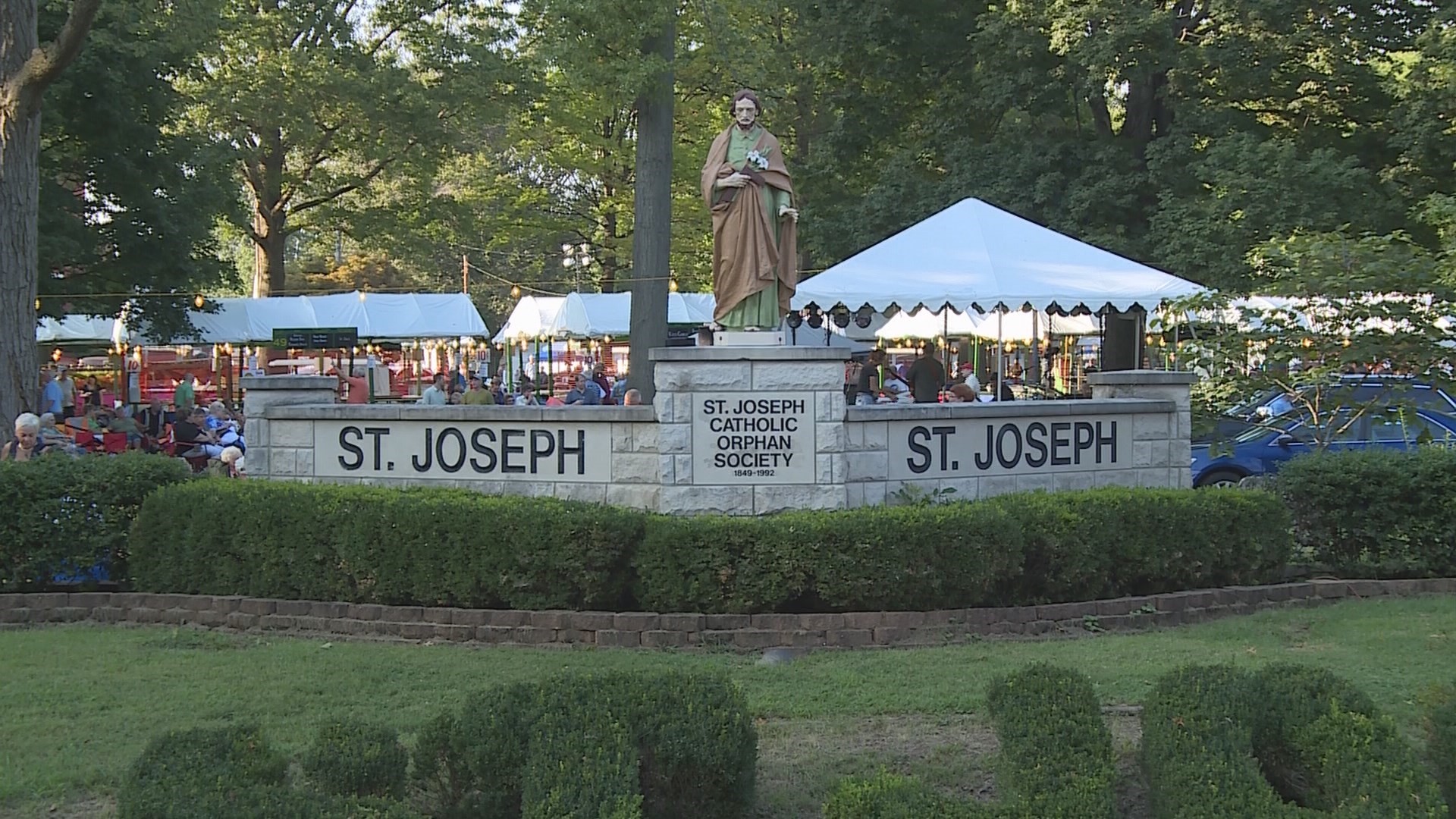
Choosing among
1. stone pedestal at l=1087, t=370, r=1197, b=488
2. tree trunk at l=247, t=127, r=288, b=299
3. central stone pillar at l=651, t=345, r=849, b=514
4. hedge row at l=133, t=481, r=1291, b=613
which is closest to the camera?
hedge row at l=133, t=481, r=1291, b=613

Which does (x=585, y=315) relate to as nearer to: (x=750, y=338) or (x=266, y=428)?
(x=266, y=428)

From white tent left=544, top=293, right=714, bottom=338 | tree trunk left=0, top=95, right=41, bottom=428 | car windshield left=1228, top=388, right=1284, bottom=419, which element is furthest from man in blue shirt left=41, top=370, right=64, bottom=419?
car windshield left=1228, top=388, right=1284, bottom=419

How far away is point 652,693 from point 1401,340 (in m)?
9.48

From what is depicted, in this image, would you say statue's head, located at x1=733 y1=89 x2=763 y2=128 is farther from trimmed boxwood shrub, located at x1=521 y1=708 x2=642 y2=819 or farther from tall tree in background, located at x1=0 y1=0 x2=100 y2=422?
tall tree in background, located at x1=0 y1=0 x2=100 y2=422

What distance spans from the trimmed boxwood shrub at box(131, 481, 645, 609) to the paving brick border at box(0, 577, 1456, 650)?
5.4 inches

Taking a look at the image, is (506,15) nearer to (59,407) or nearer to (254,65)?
(254,65)

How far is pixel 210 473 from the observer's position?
1059 cm

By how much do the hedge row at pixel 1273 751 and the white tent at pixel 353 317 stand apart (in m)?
21.0

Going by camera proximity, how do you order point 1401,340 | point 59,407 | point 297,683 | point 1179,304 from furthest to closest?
point 59,407
point 1179,304
point 1401,340
point 297,683

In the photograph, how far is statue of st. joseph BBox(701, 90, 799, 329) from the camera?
367 inches

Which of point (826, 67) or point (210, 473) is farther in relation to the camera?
point (826, 67)

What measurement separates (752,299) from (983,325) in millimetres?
14672

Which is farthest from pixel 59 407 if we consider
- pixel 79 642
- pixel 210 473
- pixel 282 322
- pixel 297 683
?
pixel 297 683

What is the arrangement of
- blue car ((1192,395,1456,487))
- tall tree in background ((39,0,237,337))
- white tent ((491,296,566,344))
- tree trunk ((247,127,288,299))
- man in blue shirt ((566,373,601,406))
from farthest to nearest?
tree trunk ((247,127,288,299)) → white tent ((491,296,566,344)) → tall tree in background ((39,0,237,337)) → man in blue shirt ((566,373,601,406)) → blue car ((1192,395,1456,487))
